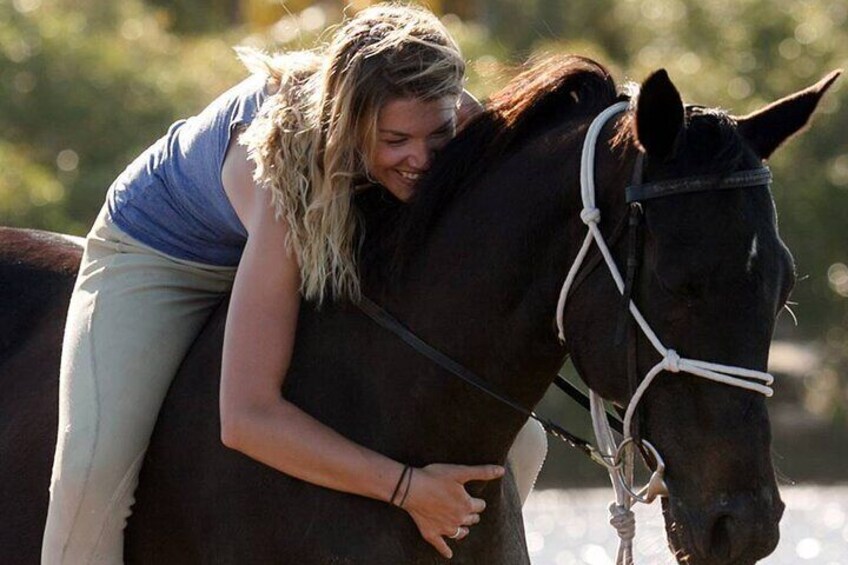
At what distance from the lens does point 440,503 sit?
4.18 metres

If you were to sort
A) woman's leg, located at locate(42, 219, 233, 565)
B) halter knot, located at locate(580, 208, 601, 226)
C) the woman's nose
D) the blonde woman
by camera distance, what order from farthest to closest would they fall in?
1. woman's leg, located at locate(42, 219, 233, 565)
2. the woman's nose
3. the blonde woman
4. halter knot, located at locate(580, 208, 601, 226)

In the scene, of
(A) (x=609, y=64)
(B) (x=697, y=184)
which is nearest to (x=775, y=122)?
(B) (x=697, y=184)

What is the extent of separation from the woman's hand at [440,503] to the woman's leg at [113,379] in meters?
0.75

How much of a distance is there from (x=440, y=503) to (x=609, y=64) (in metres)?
13.8

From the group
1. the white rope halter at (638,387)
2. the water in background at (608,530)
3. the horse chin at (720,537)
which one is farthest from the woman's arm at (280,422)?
the water in background at (608,530)

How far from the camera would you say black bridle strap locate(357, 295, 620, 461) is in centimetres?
425

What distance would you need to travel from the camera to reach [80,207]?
55.3 feet

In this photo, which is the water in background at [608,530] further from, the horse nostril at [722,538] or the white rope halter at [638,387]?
the horse nostril at [722,538]

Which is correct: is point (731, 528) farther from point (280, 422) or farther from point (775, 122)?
point (280, 422)

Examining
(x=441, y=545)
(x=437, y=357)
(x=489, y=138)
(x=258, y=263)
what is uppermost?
(x=489, y=138)

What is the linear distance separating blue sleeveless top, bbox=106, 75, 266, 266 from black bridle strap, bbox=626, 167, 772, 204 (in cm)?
107

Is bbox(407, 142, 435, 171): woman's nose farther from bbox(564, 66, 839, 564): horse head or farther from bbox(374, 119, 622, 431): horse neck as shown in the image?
bbox(564, 66, 839, 564): horse head

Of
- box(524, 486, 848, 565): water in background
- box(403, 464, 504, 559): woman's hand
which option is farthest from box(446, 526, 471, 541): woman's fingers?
box(524, 486, 848, 565): water in background

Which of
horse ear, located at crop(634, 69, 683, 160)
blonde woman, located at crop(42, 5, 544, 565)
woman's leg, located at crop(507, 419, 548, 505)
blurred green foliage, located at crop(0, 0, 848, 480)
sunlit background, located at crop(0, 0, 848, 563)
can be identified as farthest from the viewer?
blurred green foliage, located at crop(0, 0, 848, 480)
